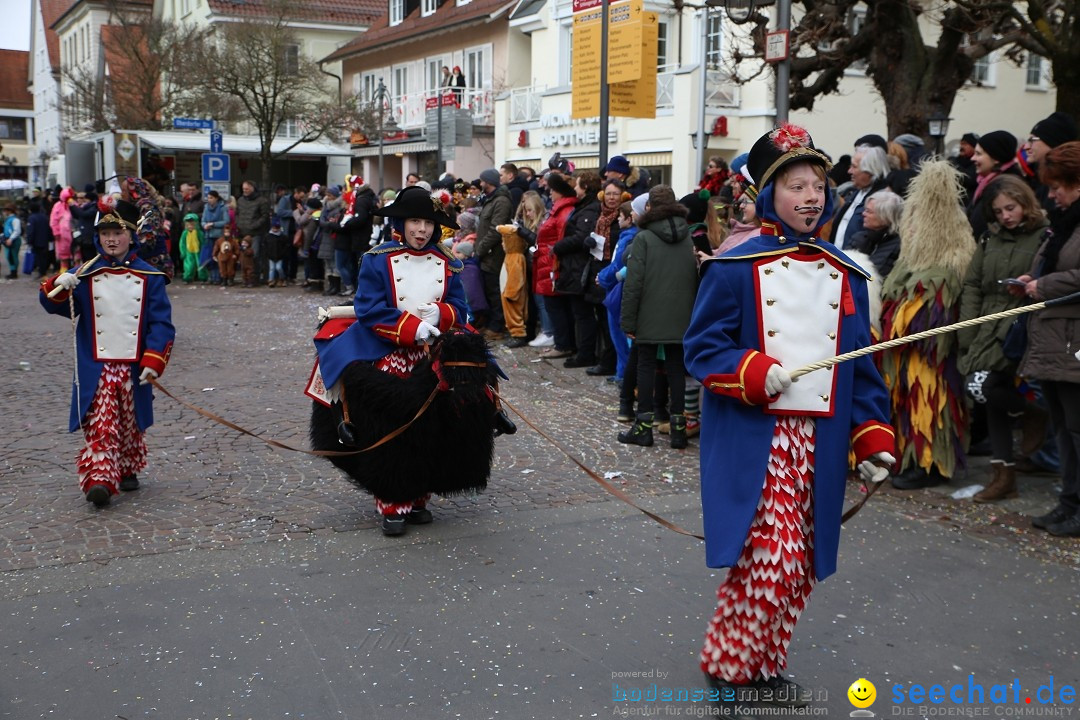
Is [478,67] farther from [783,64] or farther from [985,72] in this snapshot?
[783,64]

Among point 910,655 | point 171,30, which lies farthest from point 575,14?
point 171,30

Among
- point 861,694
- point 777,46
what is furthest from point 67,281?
point 777,46

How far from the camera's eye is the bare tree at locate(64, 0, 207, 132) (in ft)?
115

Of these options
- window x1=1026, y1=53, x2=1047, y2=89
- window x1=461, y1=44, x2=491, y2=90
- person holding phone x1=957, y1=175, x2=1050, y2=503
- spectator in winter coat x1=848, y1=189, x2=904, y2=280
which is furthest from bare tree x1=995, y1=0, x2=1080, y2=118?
window x1=461, y1=44, x2=491, y2=90

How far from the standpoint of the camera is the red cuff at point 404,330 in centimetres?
612

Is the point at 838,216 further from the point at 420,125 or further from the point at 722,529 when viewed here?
the point at 420,125

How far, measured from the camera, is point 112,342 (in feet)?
22.5

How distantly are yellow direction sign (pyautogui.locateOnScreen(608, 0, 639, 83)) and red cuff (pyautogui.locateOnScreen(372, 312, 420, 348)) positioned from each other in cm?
904

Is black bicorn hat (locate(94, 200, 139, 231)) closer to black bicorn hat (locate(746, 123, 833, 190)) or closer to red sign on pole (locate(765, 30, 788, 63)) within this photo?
black bicorn hat (locate(746, 123, 833, 190))

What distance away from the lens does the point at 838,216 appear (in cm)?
923

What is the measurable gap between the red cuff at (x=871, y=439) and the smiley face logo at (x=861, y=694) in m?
0.87

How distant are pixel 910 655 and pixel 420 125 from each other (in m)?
38.2

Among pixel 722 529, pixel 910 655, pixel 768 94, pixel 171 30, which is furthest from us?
pixel 171 30

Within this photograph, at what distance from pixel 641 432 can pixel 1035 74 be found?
27622mm
